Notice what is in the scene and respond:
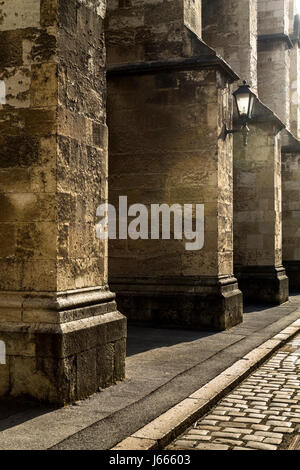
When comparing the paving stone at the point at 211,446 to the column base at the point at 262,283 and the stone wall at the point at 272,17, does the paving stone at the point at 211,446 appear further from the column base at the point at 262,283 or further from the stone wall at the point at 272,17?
the stone wall at the point at 272,17

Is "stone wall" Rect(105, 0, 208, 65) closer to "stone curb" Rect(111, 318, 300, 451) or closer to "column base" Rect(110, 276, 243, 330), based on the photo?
"column base" Rect(110, 276, 243, 330)

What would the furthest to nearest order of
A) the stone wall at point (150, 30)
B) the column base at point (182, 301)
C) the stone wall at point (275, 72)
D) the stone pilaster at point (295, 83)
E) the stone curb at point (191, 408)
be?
the stone pilaster at point (295, 83) → the stone wall at point (275, 72) → the stone wall at point (150, 30) → the column base at point (182, 301) → the stone curb at point (191, 408)

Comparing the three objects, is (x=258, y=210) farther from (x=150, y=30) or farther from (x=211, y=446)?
(x=211, y=446)

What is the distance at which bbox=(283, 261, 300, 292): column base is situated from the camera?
54.8 ft

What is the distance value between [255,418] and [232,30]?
35.1 ft

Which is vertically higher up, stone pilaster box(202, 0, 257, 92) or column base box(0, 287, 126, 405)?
stone pilaster box(202, 0, 257, 92)

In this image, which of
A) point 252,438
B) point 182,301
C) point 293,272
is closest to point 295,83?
point 293,272

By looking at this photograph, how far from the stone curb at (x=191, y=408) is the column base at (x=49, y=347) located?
0.82 meters

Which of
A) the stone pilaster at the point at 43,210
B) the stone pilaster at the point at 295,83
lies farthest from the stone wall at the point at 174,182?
the stone pilaster at the point at 295,83

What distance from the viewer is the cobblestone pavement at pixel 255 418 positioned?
4109 mm

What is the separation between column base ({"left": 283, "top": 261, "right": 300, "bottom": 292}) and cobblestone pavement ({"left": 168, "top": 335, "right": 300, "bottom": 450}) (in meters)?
10.5

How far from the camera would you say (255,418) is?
15.4 feet

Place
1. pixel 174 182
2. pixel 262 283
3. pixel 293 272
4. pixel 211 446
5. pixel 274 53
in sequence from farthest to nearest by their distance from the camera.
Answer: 1. pixel 274 53
2. pixel 293 272
3. pixel 262 283
4. pixel 174 182
5. pixel 211 446

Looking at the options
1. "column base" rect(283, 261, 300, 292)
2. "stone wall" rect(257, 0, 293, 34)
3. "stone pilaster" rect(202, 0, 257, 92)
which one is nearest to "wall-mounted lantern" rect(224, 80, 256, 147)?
"stone pilaster" rect(202, 0, 257, 92)
